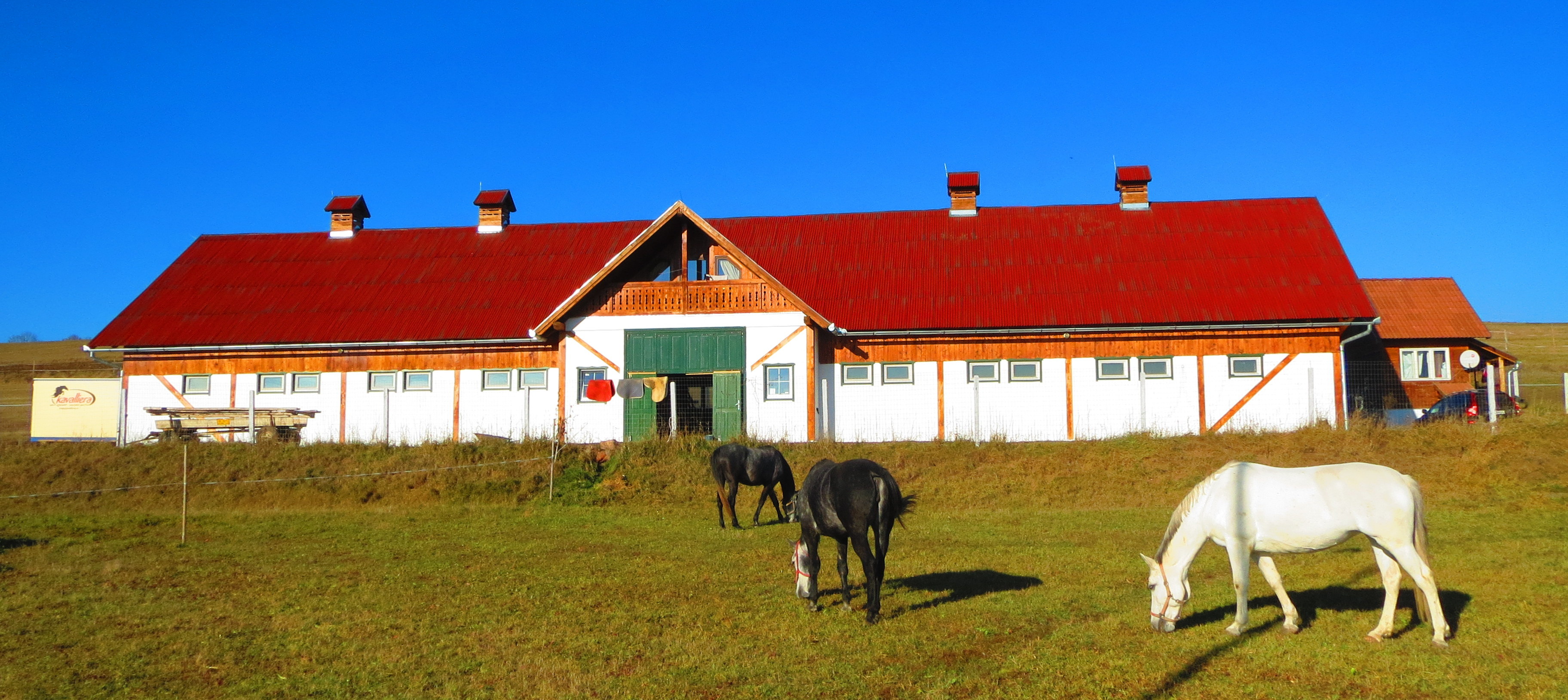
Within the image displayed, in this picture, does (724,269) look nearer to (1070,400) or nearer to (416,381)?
(416,381)

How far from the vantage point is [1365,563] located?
12055mm

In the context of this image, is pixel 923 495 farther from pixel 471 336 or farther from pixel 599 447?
pixel 471 336

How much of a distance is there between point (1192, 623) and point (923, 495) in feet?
34.5

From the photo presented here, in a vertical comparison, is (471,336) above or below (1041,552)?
above

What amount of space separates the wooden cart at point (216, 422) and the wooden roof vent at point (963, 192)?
19.8 m

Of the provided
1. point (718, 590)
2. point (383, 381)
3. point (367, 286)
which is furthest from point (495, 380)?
point (718, 590)

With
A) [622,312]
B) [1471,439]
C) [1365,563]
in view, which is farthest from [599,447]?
[1471,439]

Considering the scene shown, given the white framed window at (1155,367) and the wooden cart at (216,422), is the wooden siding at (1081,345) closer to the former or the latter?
the white framed window at (1155,367)

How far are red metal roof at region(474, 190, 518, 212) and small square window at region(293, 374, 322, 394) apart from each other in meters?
8.56

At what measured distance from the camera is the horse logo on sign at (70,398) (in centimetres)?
2852

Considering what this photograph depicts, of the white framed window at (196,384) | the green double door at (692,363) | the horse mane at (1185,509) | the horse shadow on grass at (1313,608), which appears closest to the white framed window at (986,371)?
the green double door at (692,363)

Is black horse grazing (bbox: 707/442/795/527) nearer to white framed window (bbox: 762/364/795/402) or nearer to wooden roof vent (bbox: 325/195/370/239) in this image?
white framed window (bbox: 762/364/795/402)

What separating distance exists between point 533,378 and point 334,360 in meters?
5.60

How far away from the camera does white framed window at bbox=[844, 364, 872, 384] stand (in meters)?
26.2
